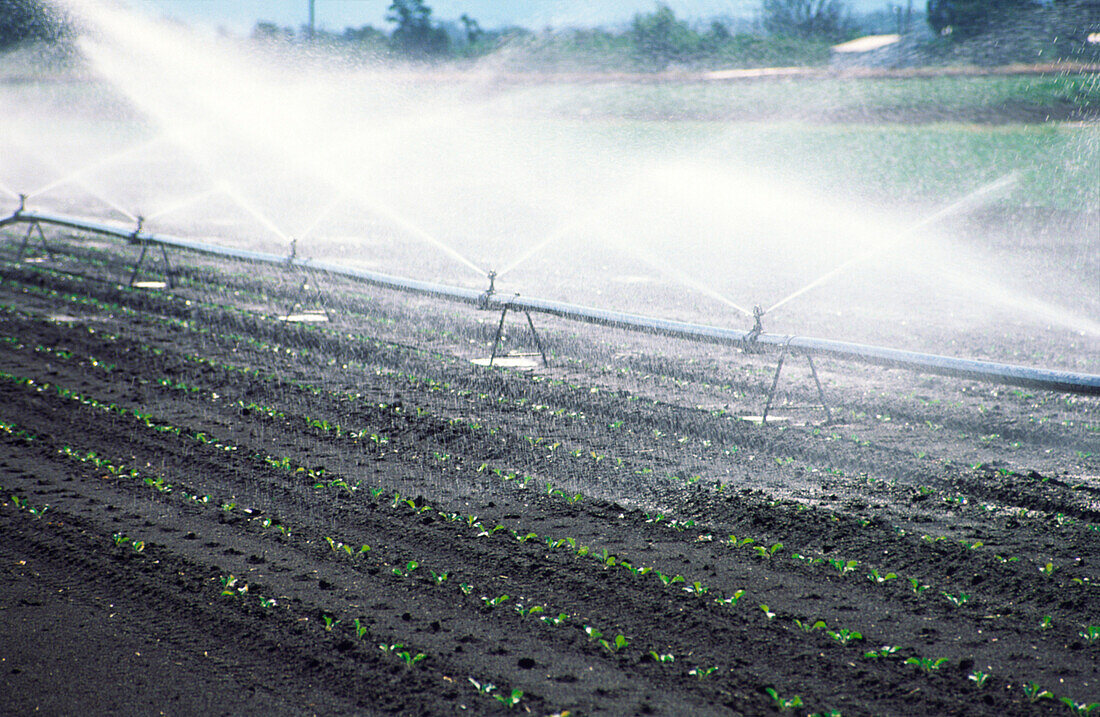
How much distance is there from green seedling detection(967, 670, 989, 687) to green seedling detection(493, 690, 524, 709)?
1668mm

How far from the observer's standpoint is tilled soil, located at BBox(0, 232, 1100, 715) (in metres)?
3.71

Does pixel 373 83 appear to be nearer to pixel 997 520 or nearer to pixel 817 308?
pixel 817 308

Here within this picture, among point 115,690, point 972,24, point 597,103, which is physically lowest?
point 115,690

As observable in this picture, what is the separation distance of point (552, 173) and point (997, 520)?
2284 centimetres

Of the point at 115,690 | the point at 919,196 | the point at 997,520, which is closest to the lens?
the point at 115,690

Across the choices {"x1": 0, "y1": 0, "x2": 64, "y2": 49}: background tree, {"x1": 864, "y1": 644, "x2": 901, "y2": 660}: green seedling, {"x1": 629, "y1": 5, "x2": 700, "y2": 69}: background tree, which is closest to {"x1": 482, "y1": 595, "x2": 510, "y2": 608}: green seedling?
{"x1": 864, "y1": 644, "x2": 901, "y2": 660}: green seedling

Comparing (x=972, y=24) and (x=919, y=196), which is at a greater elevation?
(x=972, y=24)

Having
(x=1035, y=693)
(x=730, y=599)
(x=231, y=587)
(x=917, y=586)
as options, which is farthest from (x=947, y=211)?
(x=231, y=587)

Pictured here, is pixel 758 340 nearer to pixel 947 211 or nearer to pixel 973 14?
pixel 947 211

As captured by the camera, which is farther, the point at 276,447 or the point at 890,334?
the point at 890,334

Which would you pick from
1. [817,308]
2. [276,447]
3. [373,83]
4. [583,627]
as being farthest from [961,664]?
[373,83]

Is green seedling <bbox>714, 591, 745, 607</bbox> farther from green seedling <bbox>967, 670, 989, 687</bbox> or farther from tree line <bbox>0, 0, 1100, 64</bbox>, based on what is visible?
tree line <bbox>0, 0, 1100, 64</bbox>

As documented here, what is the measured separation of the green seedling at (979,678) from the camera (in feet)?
12.0

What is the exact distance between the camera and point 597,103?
28.9m
